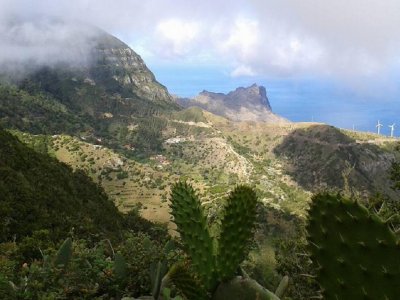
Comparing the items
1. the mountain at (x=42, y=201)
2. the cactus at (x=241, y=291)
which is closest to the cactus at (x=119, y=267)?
the cactus at (x=241, y=291)

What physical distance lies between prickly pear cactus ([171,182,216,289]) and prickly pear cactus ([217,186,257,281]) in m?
0.13

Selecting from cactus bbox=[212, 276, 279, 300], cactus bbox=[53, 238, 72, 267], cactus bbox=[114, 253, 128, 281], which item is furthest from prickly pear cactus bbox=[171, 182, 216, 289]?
cactus bbox=[53, 238, 72, 267]

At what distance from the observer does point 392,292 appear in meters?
2.85

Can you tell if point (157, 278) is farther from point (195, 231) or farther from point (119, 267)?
point (119, 267)

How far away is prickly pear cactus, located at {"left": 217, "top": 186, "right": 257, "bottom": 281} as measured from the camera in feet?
14.0

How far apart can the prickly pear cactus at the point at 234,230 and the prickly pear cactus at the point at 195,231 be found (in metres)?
0.13

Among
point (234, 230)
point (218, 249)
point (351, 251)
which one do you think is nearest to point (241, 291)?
point (218, 249)

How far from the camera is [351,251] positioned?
3080mm

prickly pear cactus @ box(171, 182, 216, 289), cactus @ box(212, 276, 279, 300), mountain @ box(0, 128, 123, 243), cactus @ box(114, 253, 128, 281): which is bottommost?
mountain @ box(0, 128, 123, 243)

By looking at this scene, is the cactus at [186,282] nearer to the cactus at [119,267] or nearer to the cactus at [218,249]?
the cactus at [218,249]

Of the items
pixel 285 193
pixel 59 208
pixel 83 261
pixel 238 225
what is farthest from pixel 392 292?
pixel 285 193

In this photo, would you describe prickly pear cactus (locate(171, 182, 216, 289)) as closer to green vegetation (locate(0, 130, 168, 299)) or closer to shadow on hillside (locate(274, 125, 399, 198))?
green vegetation (locate(0, 130, 168, 299))

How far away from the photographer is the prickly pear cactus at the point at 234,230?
169 inches

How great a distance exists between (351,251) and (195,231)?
70.6 inches
